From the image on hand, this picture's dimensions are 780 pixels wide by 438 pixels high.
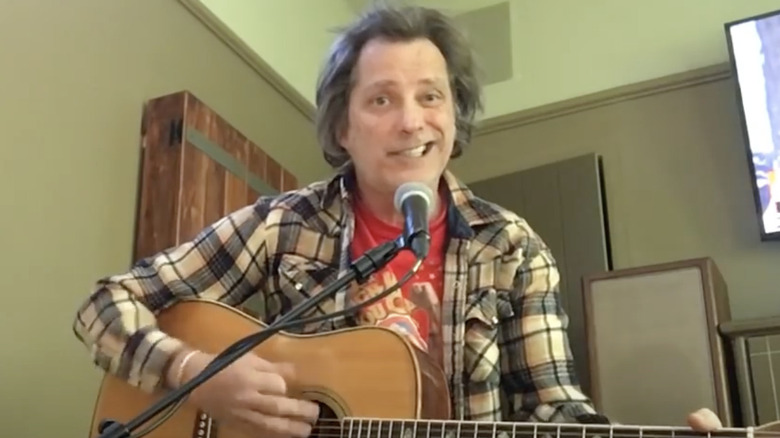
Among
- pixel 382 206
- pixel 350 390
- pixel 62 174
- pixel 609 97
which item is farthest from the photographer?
pixel 609 97

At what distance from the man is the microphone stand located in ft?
1.04

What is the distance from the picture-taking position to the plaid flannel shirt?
131cm

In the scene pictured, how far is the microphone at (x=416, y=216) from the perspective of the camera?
0.95 meters

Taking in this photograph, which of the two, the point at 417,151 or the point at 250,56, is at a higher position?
the point at 250,56

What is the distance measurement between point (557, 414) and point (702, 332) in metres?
0.88

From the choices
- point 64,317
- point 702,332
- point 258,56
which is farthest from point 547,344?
point 258,56

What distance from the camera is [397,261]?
135 centimetres

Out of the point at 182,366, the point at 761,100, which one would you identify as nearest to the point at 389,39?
the point at 182,366

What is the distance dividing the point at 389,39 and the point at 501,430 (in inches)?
29.3

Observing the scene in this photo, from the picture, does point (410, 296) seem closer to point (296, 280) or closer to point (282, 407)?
point (296, 280)

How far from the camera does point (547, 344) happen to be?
53.4 inches

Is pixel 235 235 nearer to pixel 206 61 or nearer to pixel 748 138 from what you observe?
pixel 206 61

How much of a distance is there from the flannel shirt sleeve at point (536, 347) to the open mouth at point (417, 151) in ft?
0.67

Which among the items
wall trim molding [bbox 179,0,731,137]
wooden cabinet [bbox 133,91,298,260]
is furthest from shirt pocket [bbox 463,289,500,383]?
wall trim molding [bbox 179,0,731,137]
